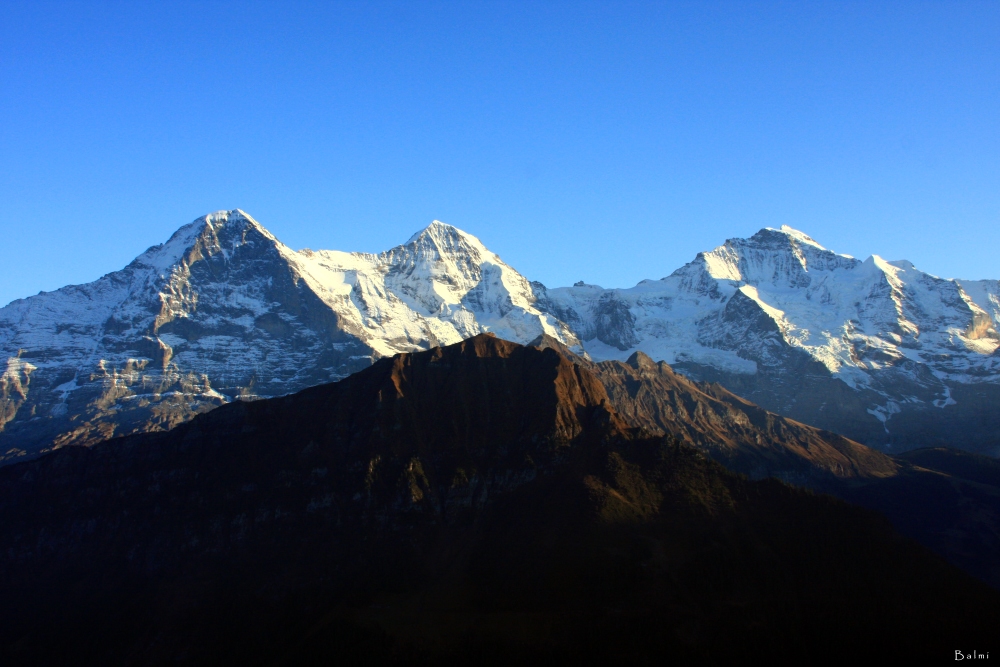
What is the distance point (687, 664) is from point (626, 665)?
12.5m

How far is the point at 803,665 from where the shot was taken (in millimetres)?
199125

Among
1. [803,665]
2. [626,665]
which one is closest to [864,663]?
[803,665]

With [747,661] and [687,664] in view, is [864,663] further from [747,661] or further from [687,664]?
[687,664]

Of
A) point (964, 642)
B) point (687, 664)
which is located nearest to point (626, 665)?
point (687, 664)

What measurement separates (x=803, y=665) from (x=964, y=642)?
33.5m

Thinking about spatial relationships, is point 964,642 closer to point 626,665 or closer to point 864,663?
point 864,663

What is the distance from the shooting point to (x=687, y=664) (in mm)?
199625

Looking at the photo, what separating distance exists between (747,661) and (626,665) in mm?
24918

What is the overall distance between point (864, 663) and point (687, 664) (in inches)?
1405

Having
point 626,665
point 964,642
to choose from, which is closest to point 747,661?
point 626,665

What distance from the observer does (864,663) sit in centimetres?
19738

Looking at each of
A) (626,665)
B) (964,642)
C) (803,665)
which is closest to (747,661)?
(803,665)

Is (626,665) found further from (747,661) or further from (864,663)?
(864,663)

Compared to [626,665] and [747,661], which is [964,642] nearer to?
[747,661]
